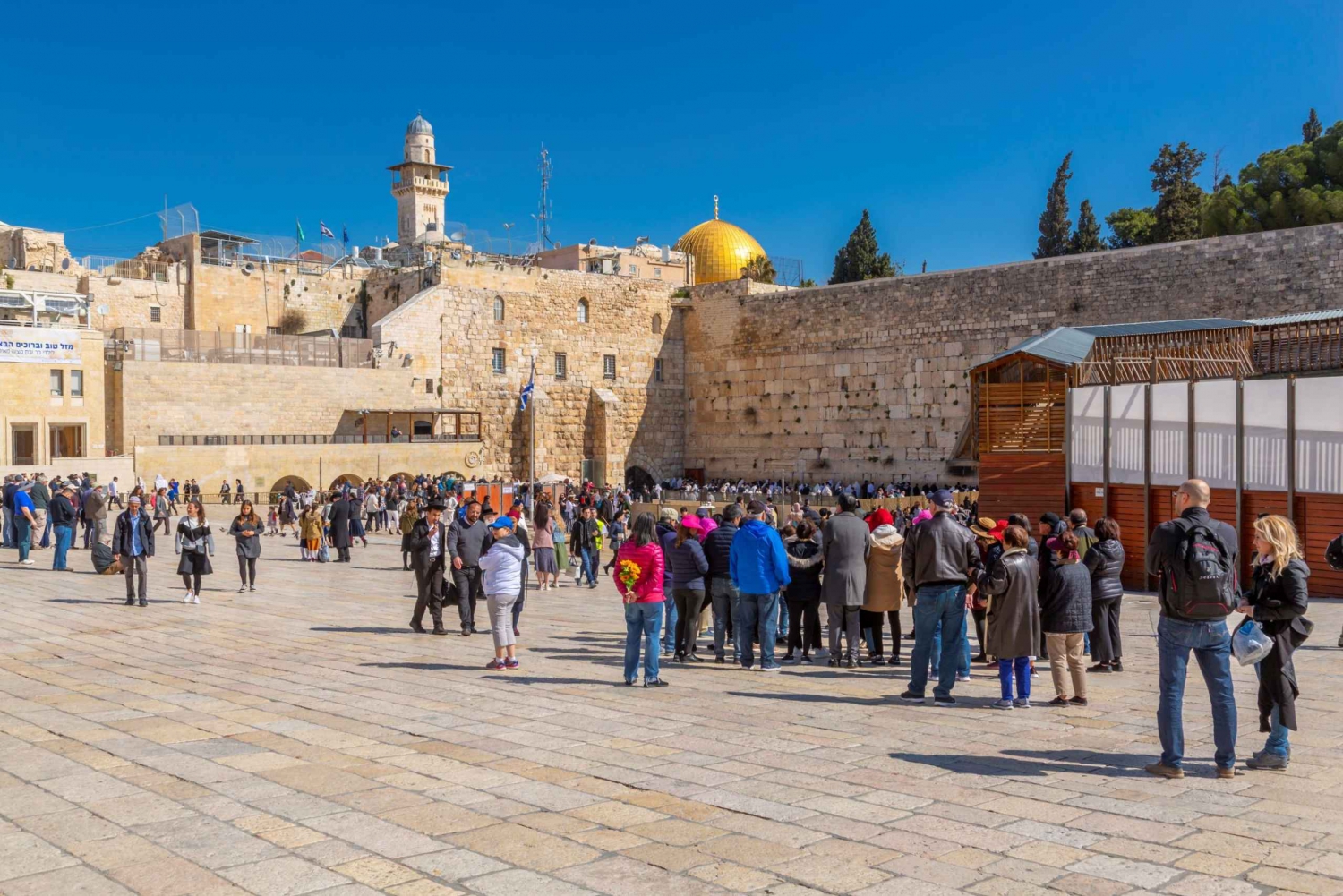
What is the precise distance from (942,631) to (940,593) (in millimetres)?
240

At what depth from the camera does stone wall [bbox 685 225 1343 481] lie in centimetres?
2456

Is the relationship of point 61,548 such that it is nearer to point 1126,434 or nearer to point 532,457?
point 532,457

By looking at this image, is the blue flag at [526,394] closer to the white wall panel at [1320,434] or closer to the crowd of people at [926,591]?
the crowd of people at [926,591]

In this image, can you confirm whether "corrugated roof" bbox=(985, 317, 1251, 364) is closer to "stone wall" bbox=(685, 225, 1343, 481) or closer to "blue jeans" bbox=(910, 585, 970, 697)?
"stone wall" bbox=(685, 225, 1343, 481)

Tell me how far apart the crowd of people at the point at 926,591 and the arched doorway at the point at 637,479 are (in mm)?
24011

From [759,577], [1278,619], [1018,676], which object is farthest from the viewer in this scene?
[759,577]

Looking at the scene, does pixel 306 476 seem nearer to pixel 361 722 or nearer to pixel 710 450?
pixel 710 450

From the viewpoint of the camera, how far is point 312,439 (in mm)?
28344

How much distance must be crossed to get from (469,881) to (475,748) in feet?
6.09

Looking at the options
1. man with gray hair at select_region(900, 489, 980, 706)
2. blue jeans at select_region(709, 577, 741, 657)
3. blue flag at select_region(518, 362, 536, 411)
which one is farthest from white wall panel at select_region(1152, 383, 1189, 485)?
blue flag at select_region(518, 362, 536, 411)

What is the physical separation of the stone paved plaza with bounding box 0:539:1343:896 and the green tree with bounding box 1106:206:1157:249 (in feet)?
129

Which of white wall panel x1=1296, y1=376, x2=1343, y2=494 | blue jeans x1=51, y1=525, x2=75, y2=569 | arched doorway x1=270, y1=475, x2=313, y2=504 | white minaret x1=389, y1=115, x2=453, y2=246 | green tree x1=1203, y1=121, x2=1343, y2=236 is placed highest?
white minaret x1=389, y1=115, x2=453, y2=246

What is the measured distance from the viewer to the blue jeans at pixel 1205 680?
4934 millimetres

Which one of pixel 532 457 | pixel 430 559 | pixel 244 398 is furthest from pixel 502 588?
pixel 244 398
